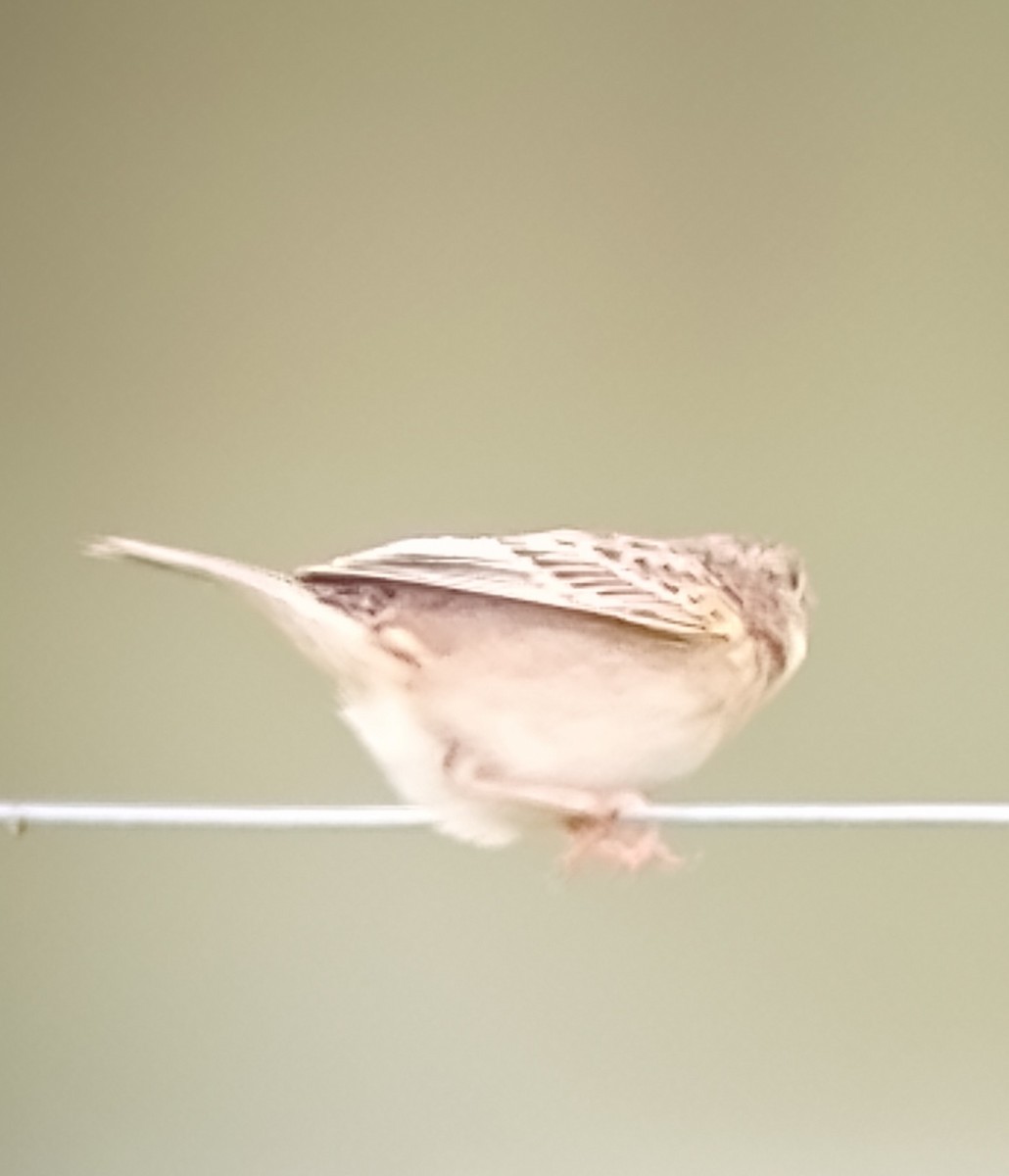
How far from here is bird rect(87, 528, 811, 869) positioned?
899mm

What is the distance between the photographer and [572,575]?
3.02 feet

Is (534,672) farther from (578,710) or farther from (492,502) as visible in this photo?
(492,502)

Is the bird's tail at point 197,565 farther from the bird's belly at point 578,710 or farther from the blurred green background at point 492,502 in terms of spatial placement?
the blurred green background at point 492,502

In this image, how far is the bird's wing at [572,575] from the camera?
0.90 m

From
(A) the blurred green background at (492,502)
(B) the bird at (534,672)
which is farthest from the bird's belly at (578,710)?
(A) the blurred green background at (492,502)

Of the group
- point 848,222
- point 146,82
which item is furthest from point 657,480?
point 146,82

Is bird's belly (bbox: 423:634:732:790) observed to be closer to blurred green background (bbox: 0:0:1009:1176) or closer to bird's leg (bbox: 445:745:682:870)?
bird's leg (bbox: 445:745:682:870)

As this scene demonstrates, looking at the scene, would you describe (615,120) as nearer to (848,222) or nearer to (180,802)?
(848,222)

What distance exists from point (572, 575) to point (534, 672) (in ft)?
0.22

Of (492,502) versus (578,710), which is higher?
(492,502)

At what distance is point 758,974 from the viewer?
1390 millimetres

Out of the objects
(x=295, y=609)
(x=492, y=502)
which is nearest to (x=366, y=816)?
(x=295, y=609)

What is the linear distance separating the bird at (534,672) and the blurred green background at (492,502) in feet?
1.42

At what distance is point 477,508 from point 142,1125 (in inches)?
26.3
